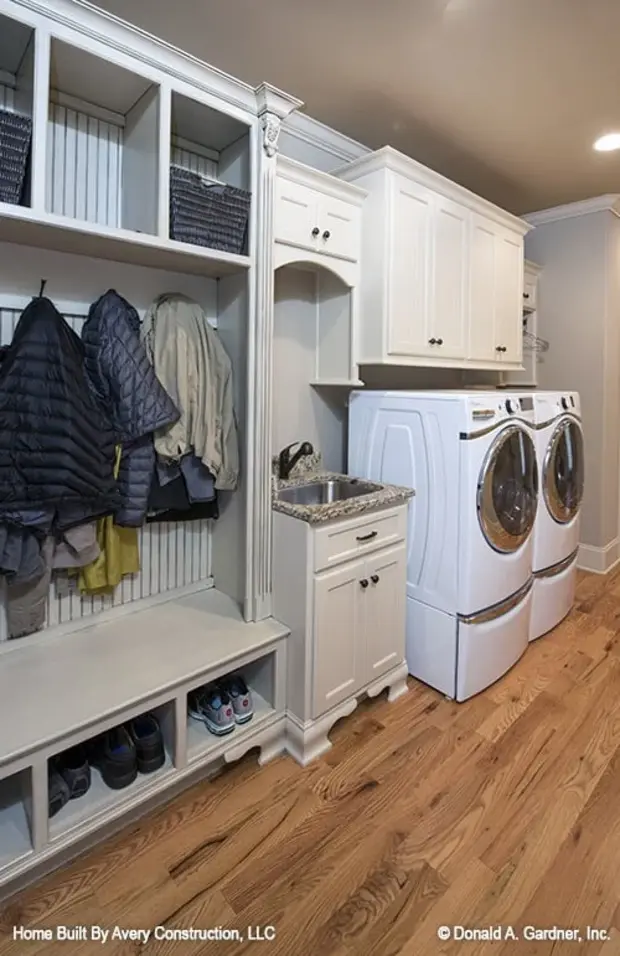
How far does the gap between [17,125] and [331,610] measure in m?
1.72

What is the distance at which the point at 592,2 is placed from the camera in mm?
1730

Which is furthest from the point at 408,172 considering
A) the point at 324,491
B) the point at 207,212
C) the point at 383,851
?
the point at 383,851

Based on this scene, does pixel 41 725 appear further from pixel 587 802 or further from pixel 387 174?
pixel 387 174

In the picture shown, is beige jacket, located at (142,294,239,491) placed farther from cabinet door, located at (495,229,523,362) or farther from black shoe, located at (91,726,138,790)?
cabinet door, located at (495,229,523,362)

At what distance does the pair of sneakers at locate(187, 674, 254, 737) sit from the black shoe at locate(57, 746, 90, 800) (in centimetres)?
40

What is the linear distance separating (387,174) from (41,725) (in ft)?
7.86

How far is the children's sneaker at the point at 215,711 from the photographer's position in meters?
1.87

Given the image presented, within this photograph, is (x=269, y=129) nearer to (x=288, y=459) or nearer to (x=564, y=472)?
(x=288, y=459)

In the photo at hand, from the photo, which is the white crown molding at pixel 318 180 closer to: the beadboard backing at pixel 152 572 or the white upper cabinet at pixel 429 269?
the white upper cabinet at pixel 429 269

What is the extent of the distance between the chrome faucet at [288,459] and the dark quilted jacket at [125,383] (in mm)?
789

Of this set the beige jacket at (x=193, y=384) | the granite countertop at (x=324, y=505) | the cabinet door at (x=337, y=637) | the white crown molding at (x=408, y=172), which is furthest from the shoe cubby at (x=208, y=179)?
the cabinet door at (x=337, y=637)

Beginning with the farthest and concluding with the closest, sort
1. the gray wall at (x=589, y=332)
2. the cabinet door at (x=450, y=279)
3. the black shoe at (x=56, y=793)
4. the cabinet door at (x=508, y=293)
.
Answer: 1. the gray wall at (x=589, y=332)
2. the cabinet door at (x=508, y=293)
3. the cabinet door at (x=450, y=279)
4. the black shoe at (x=56, y=793)

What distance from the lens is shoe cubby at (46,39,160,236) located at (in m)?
1.65

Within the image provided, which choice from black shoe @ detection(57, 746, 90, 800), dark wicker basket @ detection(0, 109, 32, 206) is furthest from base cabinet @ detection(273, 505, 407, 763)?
dark wicker basket @ detection(0, 109, 32, 206)
